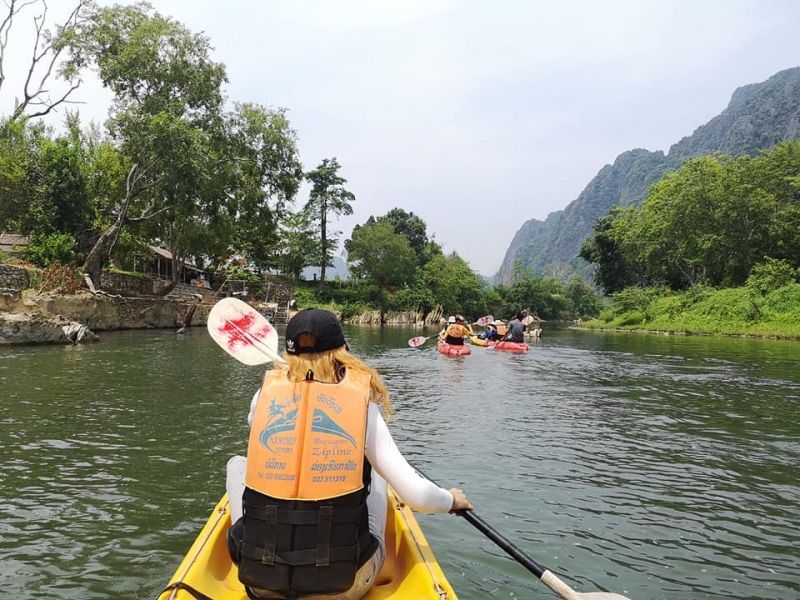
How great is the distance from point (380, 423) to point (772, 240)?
157ft

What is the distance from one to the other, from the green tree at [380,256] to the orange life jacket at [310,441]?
2065 inches

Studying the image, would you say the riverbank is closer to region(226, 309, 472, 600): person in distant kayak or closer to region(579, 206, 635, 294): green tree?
region(579, 206, 635, 294): green tree

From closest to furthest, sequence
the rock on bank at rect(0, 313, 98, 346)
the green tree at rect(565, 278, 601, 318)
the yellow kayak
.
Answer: the yellow kayak < the rock on bank at rect(0, 313, 98, 346) < the green tree at rect(565, 278, 601, 318)

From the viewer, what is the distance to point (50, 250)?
86.6 feet

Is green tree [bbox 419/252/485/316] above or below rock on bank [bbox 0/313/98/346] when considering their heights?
above

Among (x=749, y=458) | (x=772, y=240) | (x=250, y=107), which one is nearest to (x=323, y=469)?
(x=749, y=458)

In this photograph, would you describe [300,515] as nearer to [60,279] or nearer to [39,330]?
[39,330]

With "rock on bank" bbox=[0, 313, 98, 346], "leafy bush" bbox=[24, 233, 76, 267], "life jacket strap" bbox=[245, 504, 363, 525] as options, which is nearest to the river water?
"life jacket strap" bbox=[245, 504, 363, 525]

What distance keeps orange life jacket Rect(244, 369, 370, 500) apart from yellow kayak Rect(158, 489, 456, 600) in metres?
0.76

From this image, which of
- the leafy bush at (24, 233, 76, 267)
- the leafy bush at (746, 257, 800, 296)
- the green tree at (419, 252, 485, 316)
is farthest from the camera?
the green tree at (419, 252, 485, 316)

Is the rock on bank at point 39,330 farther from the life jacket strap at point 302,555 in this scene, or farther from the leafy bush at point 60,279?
the life jacket strap at point 302,555

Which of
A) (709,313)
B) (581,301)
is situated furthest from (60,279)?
(581,301)

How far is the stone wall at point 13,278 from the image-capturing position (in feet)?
72.5

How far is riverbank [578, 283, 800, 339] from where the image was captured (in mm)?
32344
